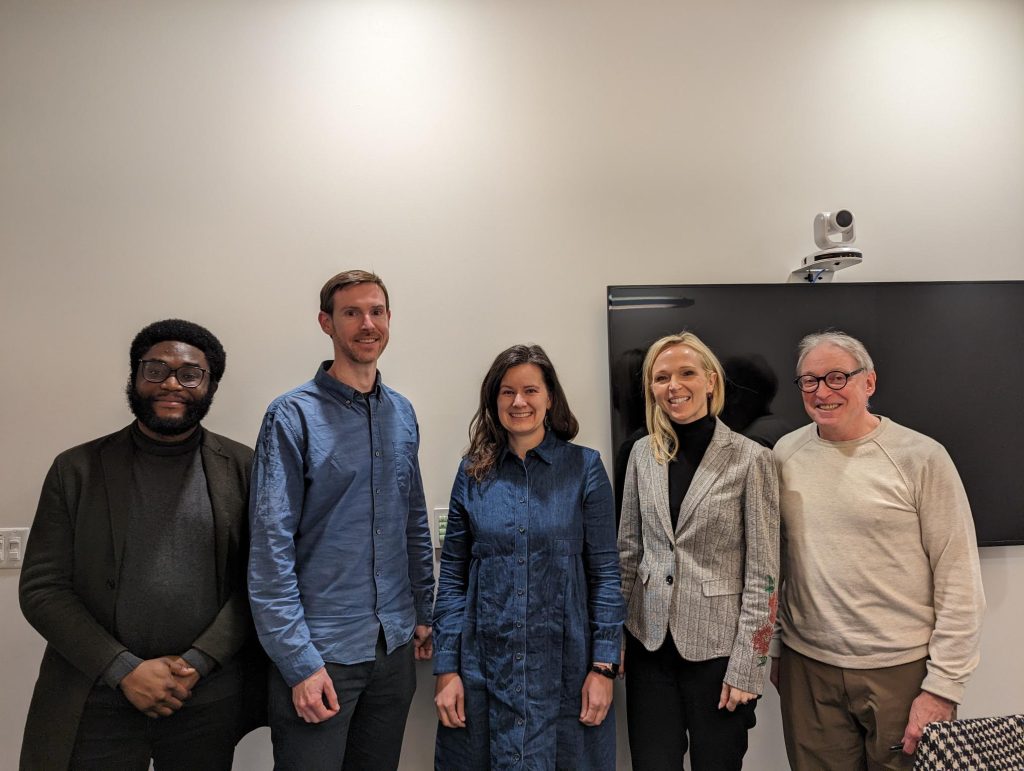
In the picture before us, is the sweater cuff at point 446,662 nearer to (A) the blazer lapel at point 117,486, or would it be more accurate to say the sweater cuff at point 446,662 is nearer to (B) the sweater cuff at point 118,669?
(B) the sweater cuff at point 118,669

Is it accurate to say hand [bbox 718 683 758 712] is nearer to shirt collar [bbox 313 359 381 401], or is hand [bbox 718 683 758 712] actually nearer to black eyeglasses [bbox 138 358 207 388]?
shirt collar [bbox 313 359 381 401]

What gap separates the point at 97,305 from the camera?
7.11ft

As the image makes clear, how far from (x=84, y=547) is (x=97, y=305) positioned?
1.00m

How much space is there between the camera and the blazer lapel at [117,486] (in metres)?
1.57

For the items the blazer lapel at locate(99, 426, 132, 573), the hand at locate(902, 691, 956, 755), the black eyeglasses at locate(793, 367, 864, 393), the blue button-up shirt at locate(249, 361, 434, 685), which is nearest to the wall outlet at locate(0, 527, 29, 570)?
the blazer lapel at locate(99, 426, 132, 573)

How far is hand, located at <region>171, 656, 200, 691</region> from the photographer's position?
153cm

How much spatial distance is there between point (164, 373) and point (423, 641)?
Answer: 1095mm

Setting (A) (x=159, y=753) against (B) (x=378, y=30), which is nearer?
(A) (x=159, y=753)

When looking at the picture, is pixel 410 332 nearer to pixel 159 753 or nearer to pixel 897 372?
pixel 159 753

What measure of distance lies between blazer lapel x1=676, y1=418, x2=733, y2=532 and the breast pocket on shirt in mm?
812

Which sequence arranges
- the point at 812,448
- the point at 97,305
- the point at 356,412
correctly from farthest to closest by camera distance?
the point at 97,305 → the point at 812,448 → the point at 356,412

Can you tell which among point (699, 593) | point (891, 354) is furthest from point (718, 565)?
point (891, 354)

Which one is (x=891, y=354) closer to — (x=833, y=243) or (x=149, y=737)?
(x=833, y=243)

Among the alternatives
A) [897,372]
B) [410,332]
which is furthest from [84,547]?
[897,372]
